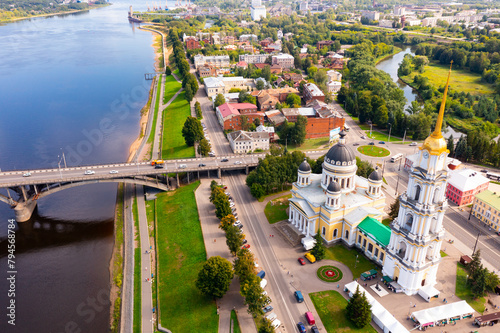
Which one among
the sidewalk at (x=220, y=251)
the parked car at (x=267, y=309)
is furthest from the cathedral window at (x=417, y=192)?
the sidewalk at (x=220, y=251)

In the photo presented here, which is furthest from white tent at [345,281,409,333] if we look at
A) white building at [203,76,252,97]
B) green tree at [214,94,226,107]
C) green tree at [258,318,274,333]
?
white building at [203,76,252,97]

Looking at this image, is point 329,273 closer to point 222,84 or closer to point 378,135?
point 378,135

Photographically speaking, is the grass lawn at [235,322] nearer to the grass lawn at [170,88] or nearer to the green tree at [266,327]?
the green tree at [266,327]

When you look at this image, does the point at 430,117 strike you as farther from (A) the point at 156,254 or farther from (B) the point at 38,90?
(B) the point at 38,90

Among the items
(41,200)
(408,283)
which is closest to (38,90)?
(41,200)

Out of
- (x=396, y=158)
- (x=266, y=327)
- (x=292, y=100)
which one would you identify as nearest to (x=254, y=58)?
(x=292, y=100)

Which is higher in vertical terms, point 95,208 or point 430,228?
point 430,228

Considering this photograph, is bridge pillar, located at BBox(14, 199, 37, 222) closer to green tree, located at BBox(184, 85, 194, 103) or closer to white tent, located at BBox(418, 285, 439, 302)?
green tree, located at BBox(184, 85, 194, 103)
